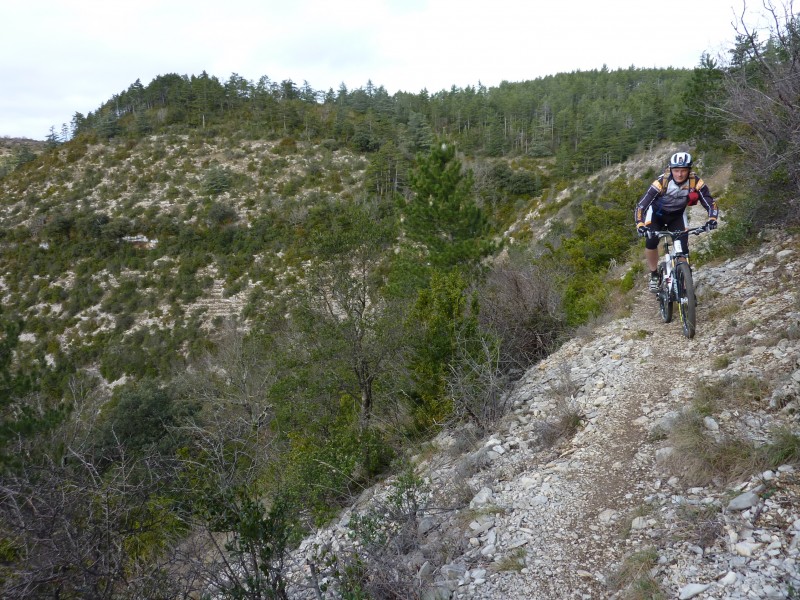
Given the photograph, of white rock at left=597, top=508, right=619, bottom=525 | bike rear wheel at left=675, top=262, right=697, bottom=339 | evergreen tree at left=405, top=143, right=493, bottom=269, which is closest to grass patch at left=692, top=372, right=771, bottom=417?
white rock at left=597, top=508, right=619, bottom=525

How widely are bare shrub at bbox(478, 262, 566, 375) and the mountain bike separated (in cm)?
223

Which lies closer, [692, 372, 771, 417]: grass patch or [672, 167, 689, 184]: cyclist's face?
[692, 372, 771, 417]: grass patch

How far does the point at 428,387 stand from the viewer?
21.4ft

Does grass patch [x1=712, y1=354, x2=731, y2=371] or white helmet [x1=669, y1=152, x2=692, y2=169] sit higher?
white helmet [x1=669, y1=152, x2=692, y2=169]

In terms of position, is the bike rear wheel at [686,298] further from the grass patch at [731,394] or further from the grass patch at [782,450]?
the grass patch at [782,450]

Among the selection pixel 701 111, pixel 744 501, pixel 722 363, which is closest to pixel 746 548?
pixel 744 501

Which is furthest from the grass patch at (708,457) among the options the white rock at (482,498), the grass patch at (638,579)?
the white rock at (482,498)

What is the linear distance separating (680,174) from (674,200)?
0.96 feet

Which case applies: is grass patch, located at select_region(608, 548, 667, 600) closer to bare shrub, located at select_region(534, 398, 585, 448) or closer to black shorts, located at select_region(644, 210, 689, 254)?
bare shrub, located at select_region(534, 398, 585, 448)

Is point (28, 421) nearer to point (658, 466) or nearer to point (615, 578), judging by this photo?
point (615, 578)

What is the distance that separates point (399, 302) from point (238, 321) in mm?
17507

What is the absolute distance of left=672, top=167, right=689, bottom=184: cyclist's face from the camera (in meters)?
4.61

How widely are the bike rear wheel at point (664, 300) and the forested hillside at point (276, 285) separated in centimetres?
160

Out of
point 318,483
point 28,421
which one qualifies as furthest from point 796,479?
point 28,421
